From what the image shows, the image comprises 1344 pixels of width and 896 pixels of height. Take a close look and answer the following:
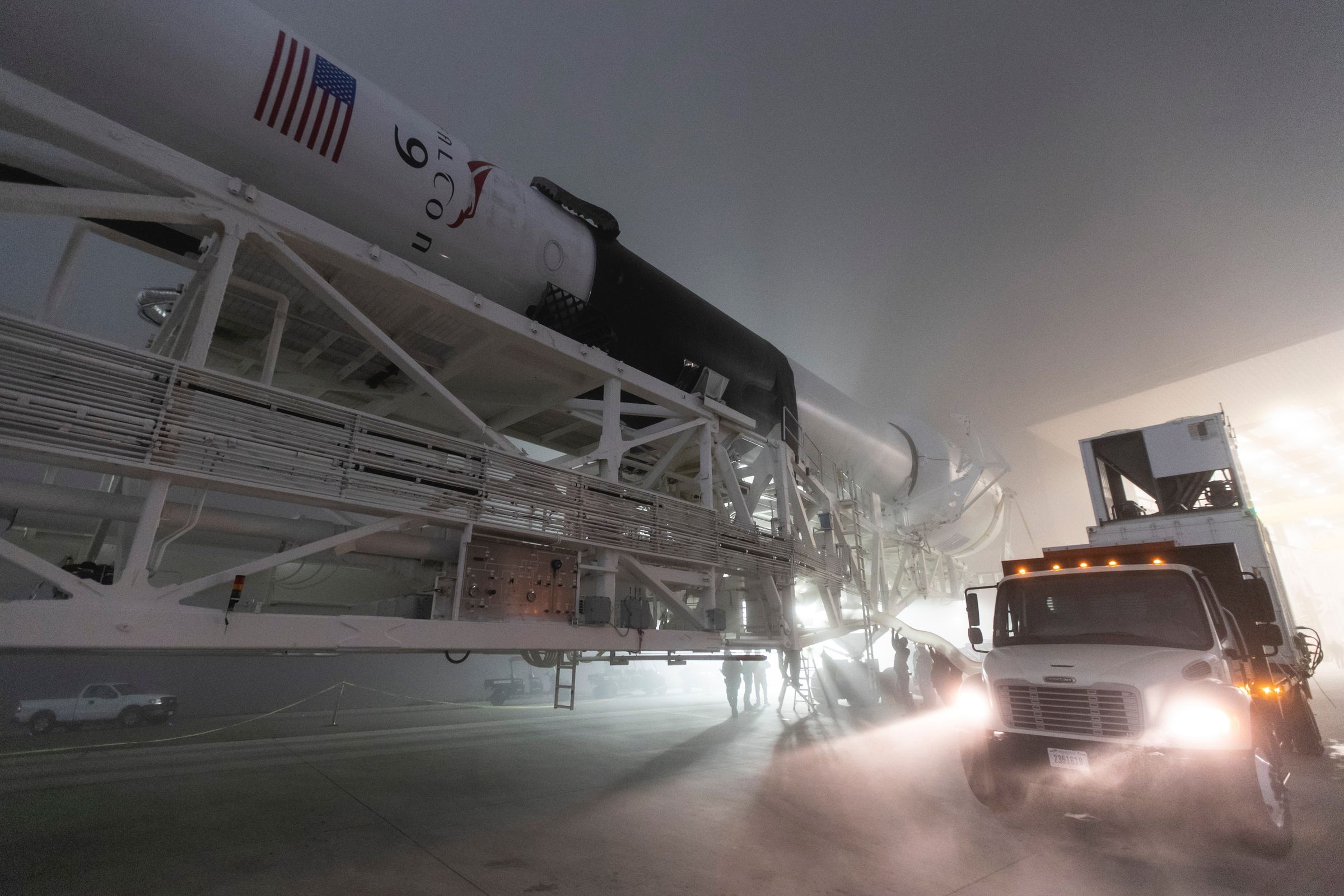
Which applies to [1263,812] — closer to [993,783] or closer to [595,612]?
[993,783]

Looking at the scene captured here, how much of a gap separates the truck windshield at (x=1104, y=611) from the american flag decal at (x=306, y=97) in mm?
8552

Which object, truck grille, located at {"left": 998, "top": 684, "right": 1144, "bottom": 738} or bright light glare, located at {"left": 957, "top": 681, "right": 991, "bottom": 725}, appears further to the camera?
bright light glare, located at {"left": 957, "top": 681, "right": 991, "bottom": 725}

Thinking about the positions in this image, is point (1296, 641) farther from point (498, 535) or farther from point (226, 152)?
point (226, 152)

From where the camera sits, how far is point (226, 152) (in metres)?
5.38

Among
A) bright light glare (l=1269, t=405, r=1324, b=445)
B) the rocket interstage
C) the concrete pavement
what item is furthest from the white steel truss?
bright light glare (l=1269, t=405, r=1324, b=445)

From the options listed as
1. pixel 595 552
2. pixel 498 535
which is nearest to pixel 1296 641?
pixel 595 552

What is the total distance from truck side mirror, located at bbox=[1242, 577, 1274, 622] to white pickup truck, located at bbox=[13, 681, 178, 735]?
723 inches

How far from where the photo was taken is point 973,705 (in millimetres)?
5750

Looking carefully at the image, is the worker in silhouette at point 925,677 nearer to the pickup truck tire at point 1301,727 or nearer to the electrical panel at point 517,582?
the pickup truck tire at point 1301,727

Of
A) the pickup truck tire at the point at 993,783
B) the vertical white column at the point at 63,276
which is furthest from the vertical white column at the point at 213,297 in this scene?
the pickup truck tire at the point at 993,783

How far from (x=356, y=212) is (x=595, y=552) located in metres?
4.53

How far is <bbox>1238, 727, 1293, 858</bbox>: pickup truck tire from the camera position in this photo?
13.7 ft

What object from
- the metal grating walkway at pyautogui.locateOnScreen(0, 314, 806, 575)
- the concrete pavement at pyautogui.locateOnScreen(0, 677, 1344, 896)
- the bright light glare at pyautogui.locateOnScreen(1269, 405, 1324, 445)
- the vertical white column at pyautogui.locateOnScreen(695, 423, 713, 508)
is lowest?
the concrete pavement at pyautogui.locateOnScreen(0, 677, 1344, 896)

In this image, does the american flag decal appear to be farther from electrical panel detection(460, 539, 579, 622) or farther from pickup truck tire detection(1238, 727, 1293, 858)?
pickup truck tire detection(1238, 727, 1293, 858)
